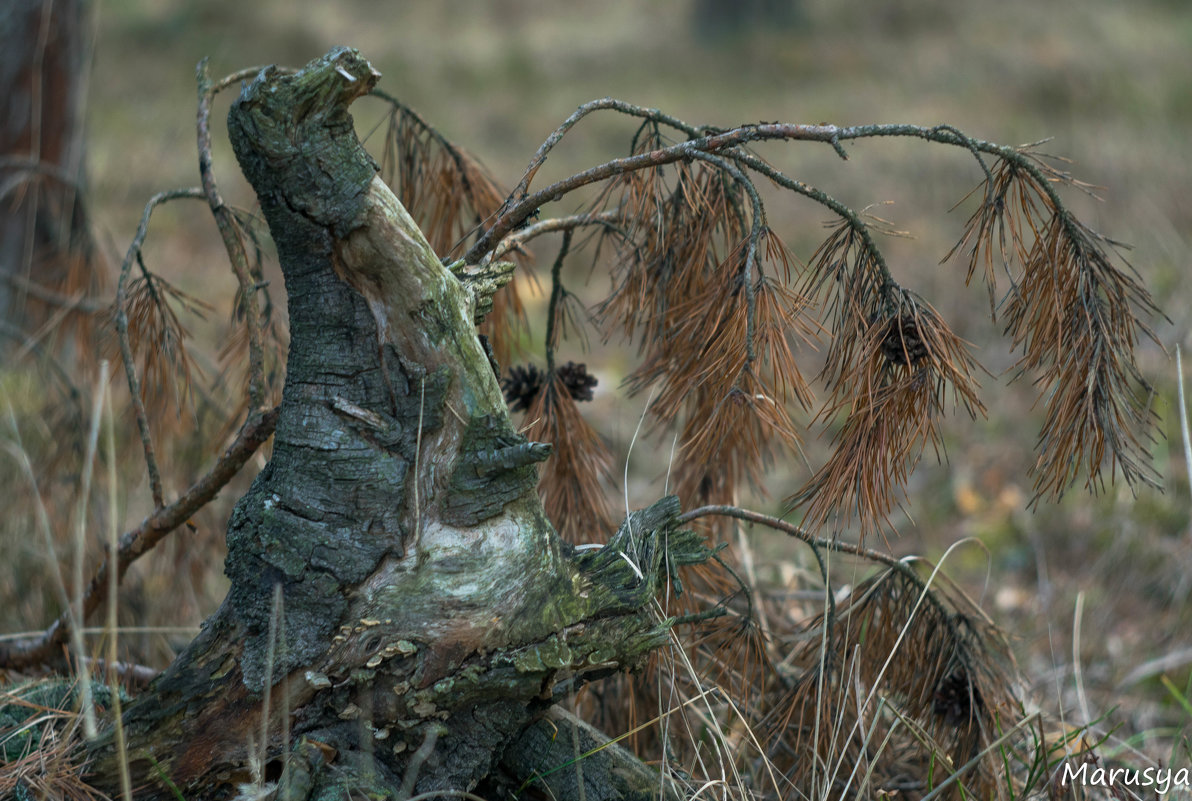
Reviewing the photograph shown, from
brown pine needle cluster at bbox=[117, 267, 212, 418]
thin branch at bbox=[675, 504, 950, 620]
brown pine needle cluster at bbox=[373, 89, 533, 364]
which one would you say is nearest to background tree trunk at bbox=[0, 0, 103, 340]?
brown pine needle cluster at bbox=[117, 267, 212, 418]

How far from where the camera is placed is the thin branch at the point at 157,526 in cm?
126

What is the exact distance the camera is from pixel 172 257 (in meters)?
5.52

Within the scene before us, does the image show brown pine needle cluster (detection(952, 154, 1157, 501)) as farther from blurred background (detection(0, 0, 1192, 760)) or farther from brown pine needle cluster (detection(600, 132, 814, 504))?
brown pine needle cluster (detection(600, 132, 814, 504))

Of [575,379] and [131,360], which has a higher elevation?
[575,379]

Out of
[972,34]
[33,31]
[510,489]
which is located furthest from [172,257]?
[972,34]

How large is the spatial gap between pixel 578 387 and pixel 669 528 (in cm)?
44

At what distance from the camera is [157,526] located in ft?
4.50

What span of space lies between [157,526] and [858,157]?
631cm

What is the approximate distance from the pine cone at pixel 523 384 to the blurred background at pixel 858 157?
239 millimetres

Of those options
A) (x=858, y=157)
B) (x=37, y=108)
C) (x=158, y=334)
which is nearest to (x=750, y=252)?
(x=158, y=334)

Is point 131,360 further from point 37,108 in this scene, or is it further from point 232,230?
point 37,108

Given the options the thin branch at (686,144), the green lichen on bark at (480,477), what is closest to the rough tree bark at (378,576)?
the green lichen on bark at (480,477)

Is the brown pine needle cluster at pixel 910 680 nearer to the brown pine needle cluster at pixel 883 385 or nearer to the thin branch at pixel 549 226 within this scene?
the brown pine needle cluster at pixel 883 385

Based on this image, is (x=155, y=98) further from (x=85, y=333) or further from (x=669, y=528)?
(x=669, y=528)
